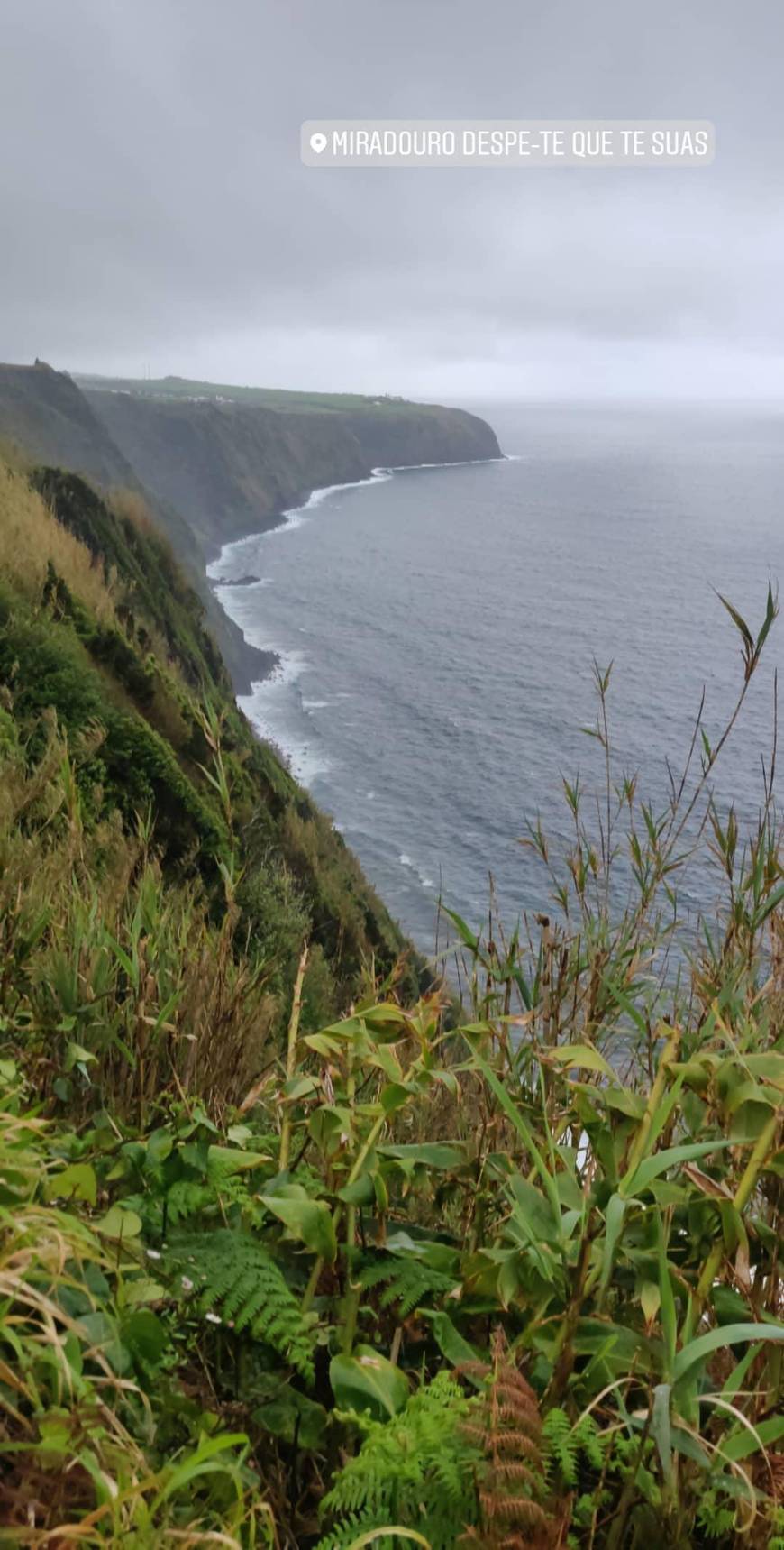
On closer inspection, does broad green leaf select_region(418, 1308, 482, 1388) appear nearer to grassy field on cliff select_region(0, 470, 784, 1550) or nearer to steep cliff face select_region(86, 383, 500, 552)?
grassy field on cliff select_region(0, 470, 784, 1550)

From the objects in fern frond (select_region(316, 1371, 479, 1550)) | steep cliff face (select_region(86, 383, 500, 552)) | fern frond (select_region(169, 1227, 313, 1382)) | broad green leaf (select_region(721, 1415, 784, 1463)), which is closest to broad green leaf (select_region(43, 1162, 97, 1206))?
fern frond (select_region(169, 1227, 313, 1382))

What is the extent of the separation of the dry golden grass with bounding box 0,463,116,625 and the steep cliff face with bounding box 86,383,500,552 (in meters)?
52.8

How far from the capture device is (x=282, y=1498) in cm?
116

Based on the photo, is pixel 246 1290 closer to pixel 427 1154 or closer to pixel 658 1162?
pixel 427 1154

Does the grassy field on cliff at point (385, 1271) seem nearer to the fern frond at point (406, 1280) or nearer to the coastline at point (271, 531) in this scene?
the fern frond at point (406, 1280)

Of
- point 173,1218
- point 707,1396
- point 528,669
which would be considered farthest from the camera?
point 528,669


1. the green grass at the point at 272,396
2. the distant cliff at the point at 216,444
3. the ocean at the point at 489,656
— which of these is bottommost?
the ocean at the point at 489,656

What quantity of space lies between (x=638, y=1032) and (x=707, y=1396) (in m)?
1.11

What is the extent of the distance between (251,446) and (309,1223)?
101916 millimetres

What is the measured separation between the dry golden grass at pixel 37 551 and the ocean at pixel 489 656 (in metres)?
4.78

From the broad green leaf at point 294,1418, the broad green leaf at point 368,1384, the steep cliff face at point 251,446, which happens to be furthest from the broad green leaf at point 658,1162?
the steep cliff face at point 251,446

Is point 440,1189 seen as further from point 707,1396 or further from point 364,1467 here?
point 707,1396

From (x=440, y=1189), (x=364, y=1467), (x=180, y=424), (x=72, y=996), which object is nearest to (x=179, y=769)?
(x=72, y=996)

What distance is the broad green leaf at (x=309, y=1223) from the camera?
133 cm
